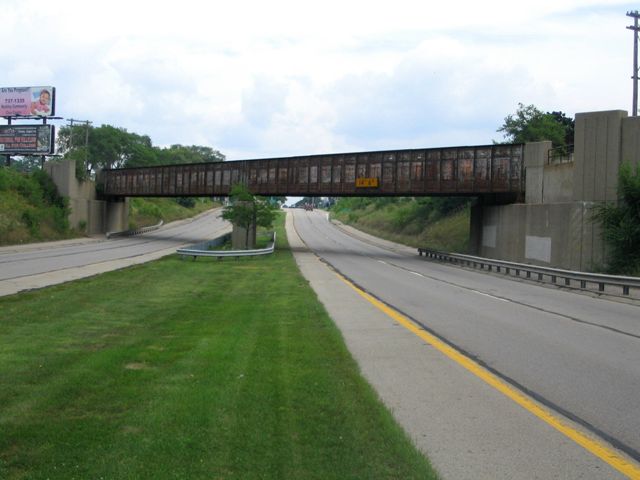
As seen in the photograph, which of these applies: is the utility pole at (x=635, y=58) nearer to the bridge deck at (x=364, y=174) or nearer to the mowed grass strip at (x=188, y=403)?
the bridge deck at (x=364, y=174)

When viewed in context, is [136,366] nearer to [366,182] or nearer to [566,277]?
[566,277]

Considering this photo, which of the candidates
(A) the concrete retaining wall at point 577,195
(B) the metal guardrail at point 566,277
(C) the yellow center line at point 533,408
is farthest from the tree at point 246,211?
(C) the yellow center line at point 533,408

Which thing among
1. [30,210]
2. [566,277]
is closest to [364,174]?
[566,277]

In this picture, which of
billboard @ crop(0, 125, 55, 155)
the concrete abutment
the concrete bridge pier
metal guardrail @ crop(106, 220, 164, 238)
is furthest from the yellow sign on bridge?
billboard @ crop(0, 125, 55, 155)

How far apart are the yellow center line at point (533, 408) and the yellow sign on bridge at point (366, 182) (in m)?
36.6

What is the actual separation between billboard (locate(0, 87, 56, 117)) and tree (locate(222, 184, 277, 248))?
34.4 m

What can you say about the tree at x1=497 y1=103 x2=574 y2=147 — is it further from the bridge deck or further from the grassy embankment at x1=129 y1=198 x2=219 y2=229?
the grassy embankment at x1=129 y1=198 x2=219 y2=229

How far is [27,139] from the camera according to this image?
7206 centimetres

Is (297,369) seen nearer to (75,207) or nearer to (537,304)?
(537,304)

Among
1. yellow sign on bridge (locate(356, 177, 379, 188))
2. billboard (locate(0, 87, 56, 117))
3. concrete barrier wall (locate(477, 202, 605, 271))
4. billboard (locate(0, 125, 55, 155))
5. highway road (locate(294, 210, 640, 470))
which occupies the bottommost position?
highway road (locate(294, 210, 640, 470))

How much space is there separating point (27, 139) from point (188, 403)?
7414cm

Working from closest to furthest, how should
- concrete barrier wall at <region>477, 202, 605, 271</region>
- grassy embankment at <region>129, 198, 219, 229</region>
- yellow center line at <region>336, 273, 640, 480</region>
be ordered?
yellow center line at <region>336, 273, 640, 480</region> → concrete barrier wall at <region>477, 202, 605, 271</region> → grassy embankment at <region>129, 198, 219, 229</region>

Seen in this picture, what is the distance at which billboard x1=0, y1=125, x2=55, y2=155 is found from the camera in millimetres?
71750

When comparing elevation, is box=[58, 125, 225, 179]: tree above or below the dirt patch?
above
